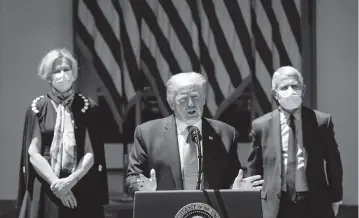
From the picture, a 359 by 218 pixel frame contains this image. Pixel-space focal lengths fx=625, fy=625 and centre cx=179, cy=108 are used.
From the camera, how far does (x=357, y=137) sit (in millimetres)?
7820

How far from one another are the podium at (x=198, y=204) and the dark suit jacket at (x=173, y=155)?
2.11 feet

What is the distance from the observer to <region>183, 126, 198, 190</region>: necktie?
3693mm

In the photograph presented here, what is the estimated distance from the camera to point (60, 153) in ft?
14.4

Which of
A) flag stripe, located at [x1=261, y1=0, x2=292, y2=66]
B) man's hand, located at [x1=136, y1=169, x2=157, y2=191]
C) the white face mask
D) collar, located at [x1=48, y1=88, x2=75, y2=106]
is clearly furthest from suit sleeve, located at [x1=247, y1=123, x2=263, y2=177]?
flag stripe, located at [x1=261, y1=0, x2=292, y2=66]

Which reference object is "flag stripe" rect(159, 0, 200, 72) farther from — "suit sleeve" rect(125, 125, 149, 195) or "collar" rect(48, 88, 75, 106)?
"suit sleeve" rect(125, 125, 149, 195)

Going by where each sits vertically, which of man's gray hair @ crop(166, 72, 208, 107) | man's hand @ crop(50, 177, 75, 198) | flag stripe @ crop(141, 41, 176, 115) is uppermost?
flag stripe @ crop(141, 41, 176, 115)

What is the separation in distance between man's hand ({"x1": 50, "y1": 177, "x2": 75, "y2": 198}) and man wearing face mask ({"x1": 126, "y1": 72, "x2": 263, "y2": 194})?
0.65m

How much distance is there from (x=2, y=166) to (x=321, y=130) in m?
4.79

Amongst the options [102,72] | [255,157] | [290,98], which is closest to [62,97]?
[255,157]

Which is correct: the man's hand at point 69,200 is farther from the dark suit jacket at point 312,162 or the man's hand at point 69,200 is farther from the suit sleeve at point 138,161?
the dark suit jacket at point 312,162

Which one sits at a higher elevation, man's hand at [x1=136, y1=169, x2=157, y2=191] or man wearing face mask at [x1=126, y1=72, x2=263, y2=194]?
man wearing face mask at [x1=126, y1=72, x2=263, y2=194]

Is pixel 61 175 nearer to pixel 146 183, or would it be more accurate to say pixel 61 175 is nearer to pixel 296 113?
pixel 146 183

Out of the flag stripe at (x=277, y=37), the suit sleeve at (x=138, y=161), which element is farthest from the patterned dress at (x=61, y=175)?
the flag stripe at (x=277, y=37)

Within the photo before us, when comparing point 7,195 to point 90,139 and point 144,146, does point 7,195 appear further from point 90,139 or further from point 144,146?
point 144,146
